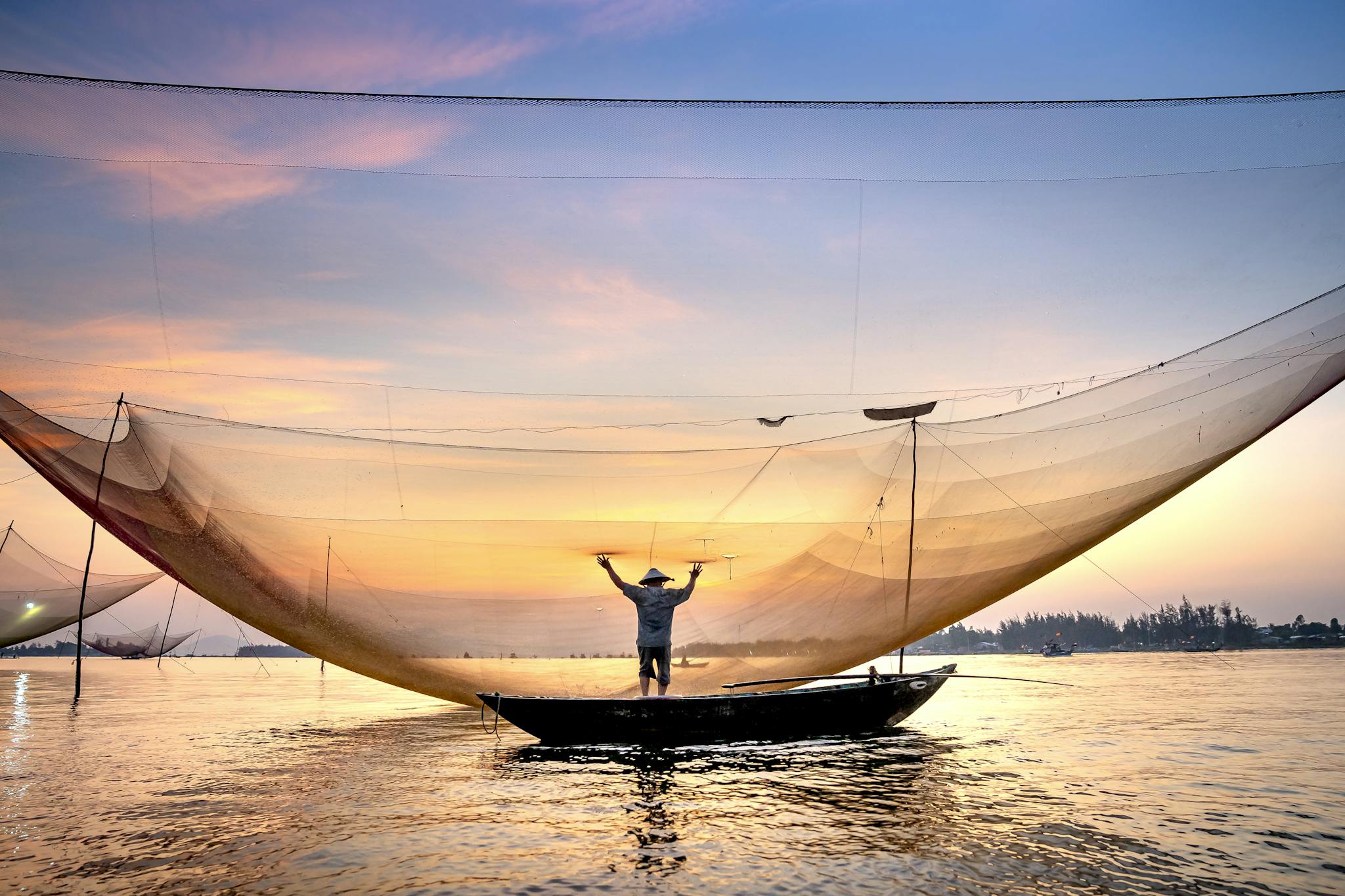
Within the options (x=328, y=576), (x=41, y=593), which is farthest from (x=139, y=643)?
(x=328, y=576)

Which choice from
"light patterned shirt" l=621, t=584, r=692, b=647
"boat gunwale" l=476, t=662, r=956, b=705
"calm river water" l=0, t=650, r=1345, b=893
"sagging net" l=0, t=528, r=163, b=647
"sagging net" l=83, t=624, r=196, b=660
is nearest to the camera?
"calm river water" l=0, t=650, r=1345, b=893

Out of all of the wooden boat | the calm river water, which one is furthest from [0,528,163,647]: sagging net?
the wooden boat

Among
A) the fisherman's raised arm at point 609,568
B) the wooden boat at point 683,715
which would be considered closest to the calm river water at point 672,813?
the wooden boat at point 683,715

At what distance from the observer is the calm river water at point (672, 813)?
4.92 m

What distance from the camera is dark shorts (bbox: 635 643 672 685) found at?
10.1 m

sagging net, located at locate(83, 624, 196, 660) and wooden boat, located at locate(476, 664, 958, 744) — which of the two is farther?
sagging net, located at locate(83, 624, 196, 660)

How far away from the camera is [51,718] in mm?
15539

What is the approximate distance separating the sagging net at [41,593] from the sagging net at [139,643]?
28.3 metres

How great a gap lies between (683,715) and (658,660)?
83cm

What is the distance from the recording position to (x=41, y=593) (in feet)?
100

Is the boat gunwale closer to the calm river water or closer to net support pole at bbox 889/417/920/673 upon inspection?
the calm river water

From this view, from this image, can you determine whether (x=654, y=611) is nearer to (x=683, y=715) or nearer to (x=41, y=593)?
(x=683, y=715)

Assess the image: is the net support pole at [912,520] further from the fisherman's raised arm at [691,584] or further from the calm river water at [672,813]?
the fisherman's raised arm at [691,584]

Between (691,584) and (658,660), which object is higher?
(691,584)
